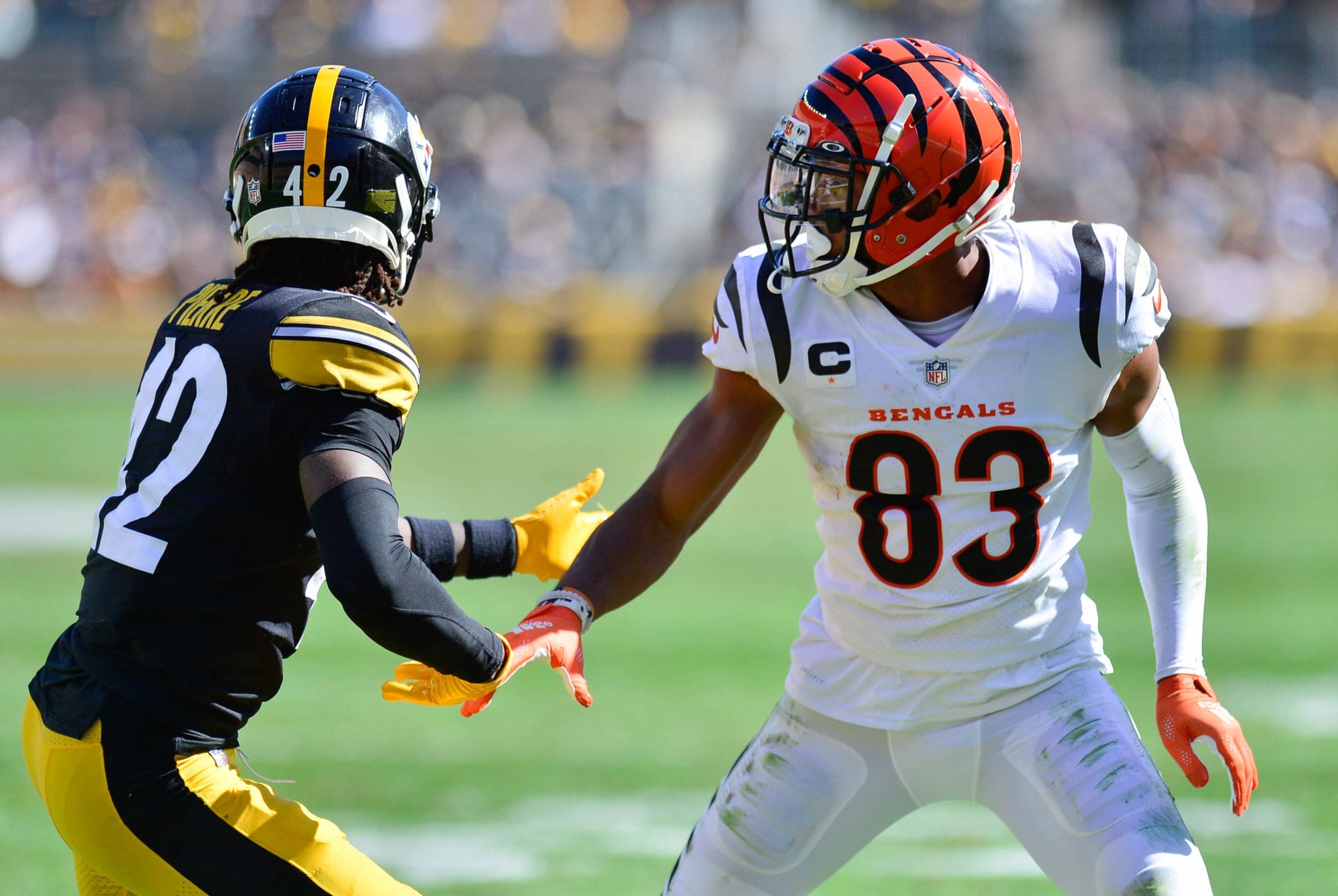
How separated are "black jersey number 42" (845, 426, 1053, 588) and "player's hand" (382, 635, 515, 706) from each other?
764mm

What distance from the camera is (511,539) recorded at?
3203 mm

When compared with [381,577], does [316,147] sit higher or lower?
higher

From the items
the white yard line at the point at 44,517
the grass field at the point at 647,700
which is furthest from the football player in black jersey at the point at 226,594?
the white yard line at the point at 44,517

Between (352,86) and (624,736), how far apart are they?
144 inches

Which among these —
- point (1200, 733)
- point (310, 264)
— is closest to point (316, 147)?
point (310, 264)

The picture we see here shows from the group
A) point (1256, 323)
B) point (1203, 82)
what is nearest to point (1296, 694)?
point (1256, 323)

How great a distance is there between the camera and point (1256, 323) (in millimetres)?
16750

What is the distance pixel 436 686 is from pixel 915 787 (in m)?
0.95

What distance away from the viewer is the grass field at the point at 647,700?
4.67 meters

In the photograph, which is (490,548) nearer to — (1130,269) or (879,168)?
(879,168)

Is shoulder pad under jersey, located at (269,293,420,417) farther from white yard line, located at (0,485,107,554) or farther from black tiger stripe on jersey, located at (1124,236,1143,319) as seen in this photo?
white yard line, located at (0,485,107,554)

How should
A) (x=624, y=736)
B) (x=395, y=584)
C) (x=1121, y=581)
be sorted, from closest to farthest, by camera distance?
1. (x=395, y=584)
2. (x=624, y=736)
3. (x=1121, y=581)

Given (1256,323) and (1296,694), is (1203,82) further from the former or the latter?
(1296,694)

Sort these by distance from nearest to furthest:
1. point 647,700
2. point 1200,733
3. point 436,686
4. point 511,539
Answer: point 436,686
point 1200,733
point 511,539
point 647,700
